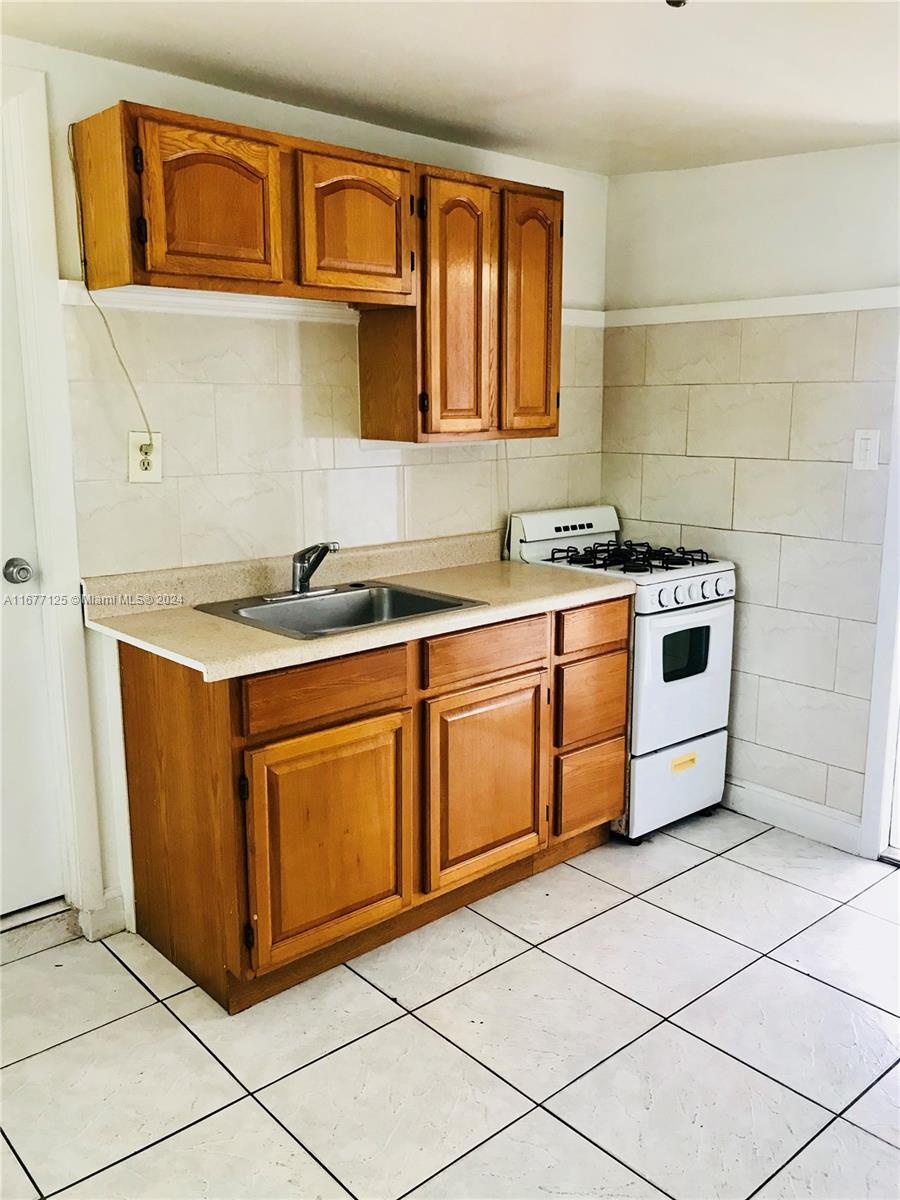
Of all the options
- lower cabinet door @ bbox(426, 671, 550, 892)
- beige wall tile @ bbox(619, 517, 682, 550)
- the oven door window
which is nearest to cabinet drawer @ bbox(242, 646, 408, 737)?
lower cabinet door @ bbox(426, 671, 550, 892)

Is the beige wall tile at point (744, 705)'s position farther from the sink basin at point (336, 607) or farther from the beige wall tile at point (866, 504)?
the sink basin at point (336, 607)

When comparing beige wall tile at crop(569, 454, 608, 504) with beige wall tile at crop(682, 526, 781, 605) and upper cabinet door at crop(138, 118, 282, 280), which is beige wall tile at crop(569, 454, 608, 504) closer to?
beige wall tile at crop(682, 526, 781, 605)

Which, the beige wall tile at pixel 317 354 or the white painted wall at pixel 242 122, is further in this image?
the beige wall tile at pixel 317 354

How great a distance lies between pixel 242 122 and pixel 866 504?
2.23m

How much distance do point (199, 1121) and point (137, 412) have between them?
1.74m

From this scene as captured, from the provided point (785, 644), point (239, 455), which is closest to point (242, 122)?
point (239, 455)

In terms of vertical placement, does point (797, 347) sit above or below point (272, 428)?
above

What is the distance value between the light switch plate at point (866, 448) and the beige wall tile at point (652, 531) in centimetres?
73

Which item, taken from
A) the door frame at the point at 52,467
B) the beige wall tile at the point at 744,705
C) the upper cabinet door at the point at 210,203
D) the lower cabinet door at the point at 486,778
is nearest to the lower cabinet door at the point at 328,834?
the lower cabinet door at the point at 486,778

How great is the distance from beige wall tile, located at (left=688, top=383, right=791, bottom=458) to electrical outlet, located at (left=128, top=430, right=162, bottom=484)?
76.9 inches

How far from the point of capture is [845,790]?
3.36 m

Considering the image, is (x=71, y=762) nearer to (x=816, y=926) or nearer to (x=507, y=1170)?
(x=507, y=1170)

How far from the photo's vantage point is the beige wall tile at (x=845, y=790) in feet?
10.9

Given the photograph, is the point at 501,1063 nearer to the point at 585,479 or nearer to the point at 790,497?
the point at 790,497
